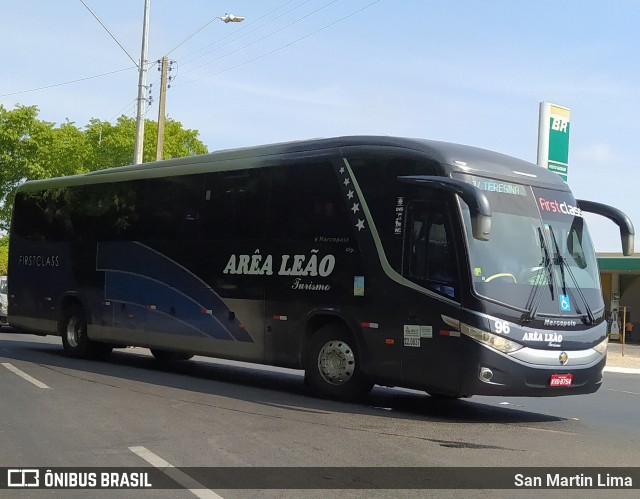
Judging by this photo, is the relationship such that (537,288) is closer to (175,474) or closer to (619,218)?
(619,218)

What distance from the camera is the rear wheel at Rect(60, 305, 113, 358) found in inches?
689

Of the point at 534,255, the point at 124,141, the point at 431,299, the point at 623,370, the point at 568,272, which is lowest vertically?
the point at 623,370

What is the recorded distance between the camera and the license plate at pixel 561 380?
10596mm

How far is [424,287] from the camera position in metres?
10.9

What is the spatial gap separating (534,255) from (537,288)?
1.38 feet

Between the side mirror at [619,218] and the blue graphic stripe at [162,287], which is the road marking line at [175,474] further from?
the side mirror at [619,218]

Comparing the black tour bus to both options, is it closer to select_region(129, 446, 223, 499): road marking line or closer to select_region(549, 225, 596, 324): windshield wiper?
select_region(549, 225, 596, 324): windshield wiper

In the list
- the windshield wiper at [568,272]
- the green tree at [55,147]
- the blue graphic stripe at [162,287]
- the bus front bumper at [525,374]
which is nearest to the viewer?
the bus front bumper at [525,374]

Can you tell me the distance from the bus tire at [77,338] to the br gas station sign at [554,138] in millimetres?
12761

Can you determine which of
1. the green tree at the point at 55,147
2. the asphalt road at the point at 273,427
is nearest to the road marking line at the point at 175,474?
the asphalt road at the point at 273,427

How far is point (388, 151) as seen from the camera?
11.6 metres

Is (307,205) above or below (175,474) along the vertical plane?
above

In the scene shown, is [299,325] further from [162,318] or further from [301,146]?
[162,318]

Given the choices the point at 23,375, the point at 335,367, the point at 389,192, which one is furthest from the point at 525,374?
the point at 23,375
